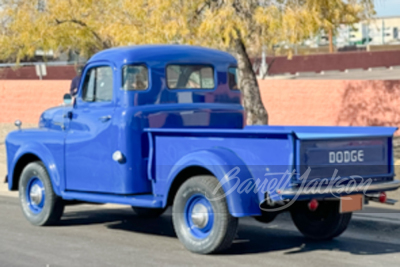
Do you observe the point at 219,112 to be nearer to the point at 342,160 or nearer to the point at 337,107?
the point at 342,160

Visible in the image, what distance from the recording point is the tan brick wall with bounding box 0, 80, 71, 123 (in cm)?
2559

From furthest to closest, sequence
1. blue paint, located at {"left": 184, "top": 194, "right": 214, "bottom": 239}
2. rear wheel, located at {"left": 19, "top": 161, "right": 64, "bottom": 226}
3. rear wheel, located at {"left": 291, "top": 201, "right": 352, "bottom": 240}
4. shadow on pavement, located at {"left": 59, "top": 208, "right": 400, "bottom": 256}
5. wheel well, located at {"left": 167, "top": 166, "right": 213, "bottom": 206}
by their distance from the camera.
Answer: rear wheel, located at {"left": 19, "top": 161, "right": 64, "bottom": 226} < rear wheel, located at {"left": 291, "top": 201, "right": 352, "bottom": 240} < shadow on pavement, located at {"left": 59, "top": 208, "right": 400, "bottom": 256} < wheel well, located at {"left": 167, "top": 166, "right": 213, "bottom": 206} < blue paint, located at {"left": 184, "top": 194, "right": 214, "bottom": 239}

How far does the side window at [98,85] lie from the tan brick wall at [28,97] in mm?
17093

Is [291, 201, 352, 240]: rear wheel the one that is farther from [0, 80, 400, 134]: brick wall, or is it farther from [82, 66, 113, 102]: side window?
[0, 80, 400, 134]: brick wall

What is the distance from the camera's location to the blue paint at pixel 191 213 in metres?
6.95

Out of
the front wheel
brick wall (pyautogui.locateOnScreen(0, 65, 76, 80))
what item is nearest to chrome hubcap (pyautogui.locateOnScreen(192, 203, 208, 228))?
the front wheel

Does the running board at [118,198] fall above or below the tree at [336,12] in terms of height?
below

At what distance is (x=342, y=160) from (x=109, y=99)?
2.87 metres

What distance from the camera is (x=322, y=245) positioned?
7531 millimetres

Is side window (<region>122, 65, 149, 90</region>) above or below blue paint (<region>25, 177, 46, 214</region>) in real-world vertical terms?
above

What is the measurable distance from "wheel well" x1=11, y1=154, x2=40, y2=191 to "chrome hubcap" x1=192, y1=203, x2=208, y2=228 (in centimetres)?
287

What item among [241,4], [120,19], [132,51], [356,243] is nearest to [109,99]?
[132,51]
